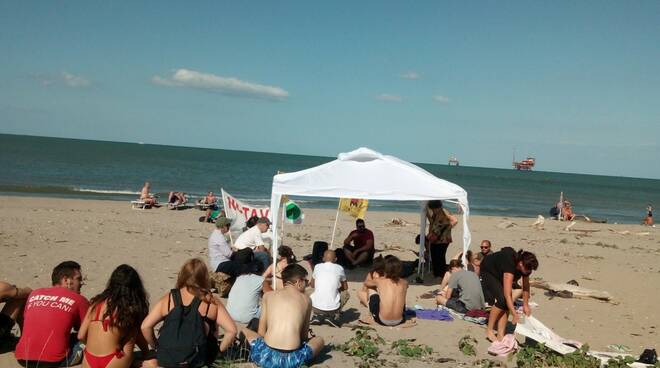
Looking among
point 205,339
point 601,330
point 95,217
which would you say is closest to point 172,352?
point 205,339

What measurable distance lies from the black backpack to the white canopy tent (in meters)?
3.66

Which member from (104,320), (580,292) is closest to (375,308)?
(104,320)

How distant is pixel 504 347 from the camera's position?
595 centimetres

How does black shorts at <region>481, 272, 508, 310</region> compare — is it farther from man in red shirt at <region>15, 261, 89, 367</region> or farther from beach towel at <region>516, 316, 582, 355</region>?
man in red shirt at <region>15, 261, 89, 367</region>

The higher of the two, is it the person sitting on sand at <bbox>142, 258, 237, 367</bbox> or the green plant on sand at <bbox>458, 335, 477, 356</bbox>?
the person sitting on sand at <bbox>142, 258, 237, 367</bbox>

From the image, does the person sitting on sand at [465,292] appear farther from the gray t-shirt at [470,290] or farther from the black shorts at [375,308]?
the black shorts at [375,308]

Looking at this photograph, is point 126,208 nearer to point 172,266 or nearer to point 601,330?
point 172,266

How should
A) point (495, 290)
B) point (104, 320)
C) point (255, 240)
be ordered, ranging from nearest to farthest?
point (104, 320)
point (495, 290)
point (255, 240)

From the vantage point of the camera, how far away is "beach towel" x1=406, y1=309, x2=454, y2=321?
24.1 ft

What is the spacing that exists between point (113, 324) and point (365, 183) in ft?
17.0

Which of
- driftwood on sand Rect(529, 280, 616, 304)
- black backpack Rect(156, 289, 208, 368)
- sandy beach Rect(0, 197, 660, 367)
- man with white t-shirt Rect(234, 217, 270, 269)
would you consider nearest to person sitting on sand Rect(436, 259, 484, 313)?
sandy beach Rect(0, 197, 660, 367)

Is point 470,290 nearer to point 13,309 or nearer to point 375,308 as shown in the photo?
point 375,308

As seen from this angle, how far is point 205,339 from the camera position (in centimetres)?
451

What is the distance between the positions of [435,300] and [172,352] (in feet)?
16.4
